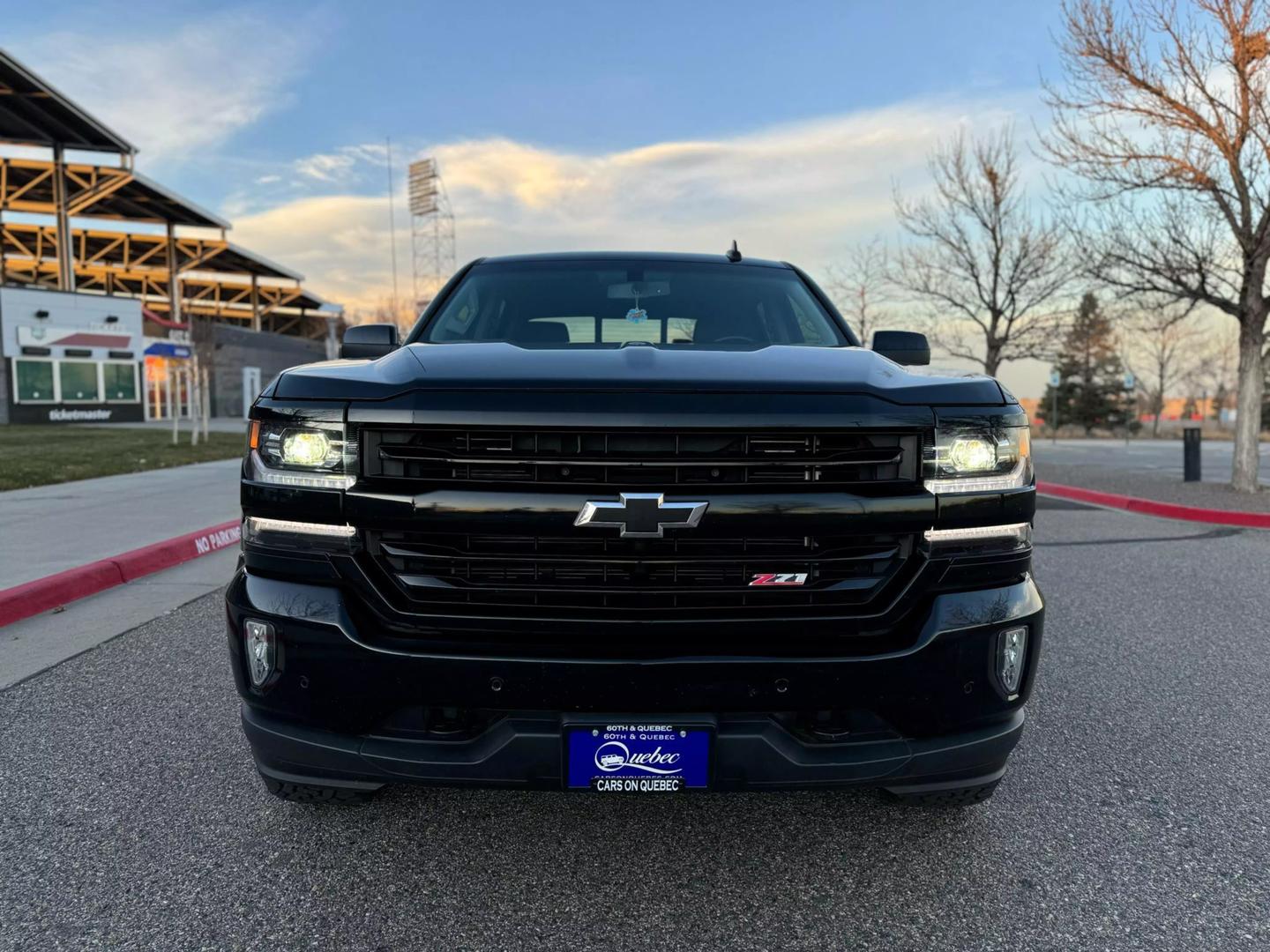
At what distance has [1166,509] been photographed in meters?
9.98

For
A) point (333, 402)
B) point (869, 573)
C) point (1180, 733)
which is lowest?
point (1180, 733)

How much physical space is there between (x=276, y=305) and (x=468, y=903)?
2341 inches

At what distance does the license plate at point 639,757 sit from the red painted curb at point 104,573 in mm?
4438

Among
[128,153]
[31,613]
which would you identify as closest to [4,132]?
[128,153]

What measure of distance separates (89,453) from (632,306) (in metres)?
16.0

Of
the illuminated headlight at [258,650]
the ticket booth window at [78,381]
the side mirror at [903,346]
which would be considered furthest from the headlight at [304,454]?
the ticket booth window at [78,381]

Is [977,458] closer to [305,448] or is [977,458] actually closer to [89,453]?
[305,448]

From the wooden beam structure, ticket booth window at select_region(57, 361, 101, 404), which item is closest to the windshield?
ticket booth window at select_region(57, 361, 101, 404)

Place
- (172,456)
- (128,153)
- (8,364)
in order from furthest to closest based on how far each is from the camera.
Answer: (128,153), (8,364), (172,456)

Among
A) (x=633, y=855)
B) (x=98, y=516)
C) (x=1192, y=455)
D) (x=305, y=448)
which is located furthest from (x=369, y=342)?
(x=1192, y=455)

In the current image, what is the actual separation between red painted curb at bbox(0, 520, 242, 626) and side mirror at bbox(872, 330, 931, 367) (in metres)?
4.97

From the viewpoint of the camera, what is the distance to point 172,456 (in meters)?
15.4

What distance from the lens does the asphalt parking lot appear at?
197cm

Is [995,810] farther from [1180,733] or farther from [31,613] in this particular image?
[31,613]
